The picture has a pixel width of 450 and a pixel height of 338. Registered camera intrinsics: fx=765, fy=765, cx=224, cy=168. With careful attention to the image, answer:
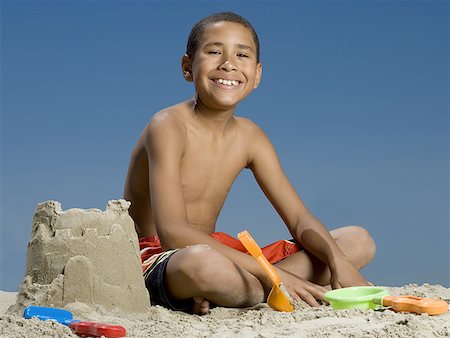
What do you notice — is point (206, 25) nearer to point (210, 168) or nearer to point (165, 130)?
point (165, 130)

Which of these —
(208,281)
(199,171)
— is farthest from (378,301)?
(199,171)

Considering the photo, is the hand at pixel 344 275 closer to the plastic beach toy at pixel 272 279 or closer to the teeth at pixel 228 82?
the plastic beach toy at pixel 272 279

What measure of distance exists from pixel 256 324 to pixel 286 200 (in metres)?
0.95

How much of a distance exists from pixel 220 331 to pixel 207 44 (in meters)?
1.17

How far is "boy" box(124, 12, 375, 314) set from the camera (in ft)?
8.39

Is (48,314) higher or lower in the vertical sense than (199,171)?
lower

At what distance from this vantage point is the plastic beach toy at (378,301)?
2250 mm

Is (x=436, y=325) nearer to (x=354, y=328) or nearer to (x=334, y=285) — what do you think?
(x=354, y=328)

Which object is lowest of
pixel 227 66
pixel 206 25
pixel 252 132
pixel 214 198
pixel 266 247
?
pixel 266 247

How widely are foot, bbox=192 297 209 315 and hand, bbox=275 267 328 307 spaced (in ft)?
0.91

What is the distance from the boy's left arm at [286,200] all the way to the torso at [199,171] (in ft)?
0.23

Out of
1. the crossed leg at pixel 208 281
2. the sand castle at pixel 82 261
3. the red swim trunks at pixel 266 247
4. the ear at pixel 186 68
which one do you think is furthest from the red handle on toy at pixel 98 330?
the ear at pixel 186 68

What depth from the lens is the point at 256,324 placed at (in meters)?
2.26

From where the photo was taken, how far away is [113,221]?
2.44 meters
